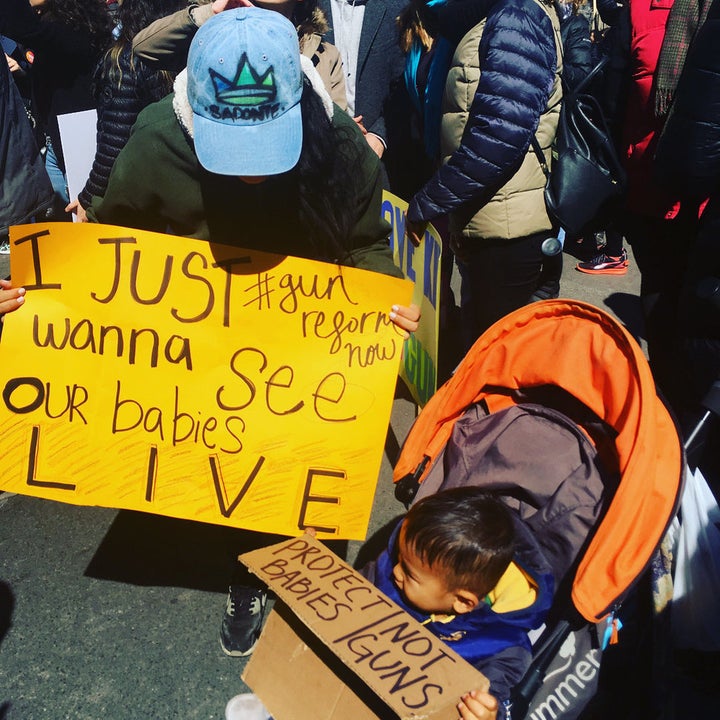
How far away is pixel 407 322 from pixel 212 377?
1.73 feet

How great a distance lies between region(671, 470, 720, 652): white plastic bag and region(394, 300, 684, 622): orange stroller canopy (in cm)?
29

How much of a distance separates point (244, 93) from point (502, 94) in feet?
3.13

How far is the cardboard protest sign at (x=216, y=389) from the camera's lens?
6.35ft

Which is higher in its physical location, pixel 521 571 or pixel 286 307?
pixel 286 307

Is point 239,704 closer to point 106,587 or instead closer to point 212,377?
point 106,587

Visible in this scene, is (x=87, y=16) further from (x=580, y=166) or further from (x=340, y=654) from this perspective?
(x=340, y=654)

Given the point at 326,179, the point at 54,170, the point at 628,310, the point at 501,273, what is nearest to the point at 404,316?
the point at 326,179

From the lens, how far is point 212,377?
6.45ft

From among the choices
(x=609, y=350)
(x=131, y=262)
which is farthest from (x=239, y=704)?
(x=609, y=350)

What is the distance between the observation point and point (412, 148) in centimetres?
358

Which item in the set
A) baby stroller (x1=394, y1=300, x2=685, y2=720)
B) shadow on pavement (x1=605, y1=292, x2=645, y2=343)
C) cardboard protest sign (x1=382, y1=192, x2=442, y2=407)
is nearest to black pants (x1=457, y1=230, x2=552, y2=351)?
cardboard protest sign (x1=382, y1=192, x2=442, y2=407)

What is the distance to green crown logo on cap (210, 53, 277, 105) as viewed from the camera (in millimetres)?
1657

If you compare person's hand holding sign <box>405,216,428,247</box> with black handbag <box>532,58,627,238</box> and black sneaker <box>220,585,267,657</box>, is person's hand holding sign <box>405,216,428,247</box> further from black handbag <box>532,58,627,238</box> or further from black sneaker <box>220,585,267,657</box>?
black sneaker <box>220,585,267,657</box>

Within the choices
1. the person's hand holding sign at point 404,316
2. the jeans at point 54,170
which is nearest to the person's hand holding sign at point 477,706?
the person's hand holding sign at point 404,316
